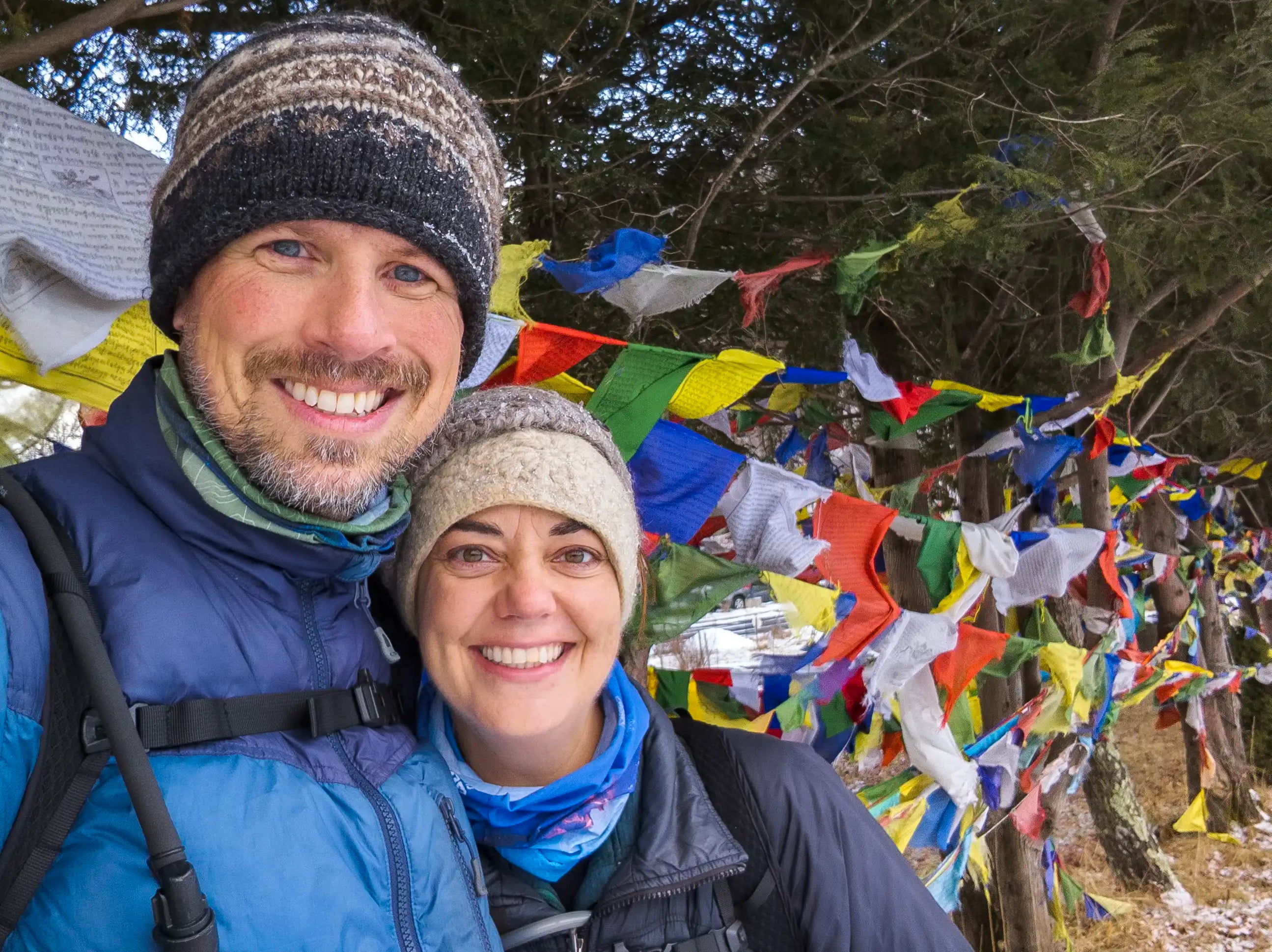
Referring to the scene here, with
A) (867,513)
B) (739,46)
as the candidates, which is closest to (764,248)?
(739,46)

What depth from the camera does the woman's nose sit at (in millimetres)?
1801

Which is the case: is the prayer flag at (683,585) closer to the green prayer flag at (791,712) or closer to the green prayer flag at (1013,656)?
the green prayer flag at (791,712)

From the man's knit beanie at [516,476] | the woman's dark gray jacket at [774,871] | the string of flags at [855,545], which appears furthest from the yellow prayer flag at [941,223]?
the woman's dark gray jacket at [774,871]

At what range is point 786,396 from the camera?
500 centimetres

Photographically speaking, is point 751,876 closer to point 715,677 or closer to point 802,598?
point 802,598

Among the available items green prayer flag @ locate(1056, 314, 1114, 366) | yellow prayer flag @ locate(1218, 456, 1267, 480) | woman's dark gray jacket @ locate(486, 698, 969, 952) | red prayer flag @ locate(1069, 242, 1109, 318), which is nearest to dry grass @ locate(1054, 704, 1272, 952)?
yellow prayer flag @ locate(1218, 456, 1267, 480)

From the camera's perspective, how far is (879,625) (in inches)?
141

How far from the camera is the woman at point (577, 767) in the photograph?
5.83 ft

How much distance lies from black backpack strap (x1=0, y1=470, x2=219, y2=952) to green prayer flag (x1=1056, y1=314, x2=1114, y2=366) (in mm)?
4589

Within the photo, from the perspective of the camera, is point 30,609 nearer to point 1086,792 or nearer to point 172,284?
point 172,284

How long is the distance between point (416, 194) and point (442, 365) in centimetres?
31

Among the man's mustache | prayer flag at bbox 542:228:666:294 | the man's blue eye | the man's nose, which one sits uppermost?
prayer flag at bbox 542:228:666:294

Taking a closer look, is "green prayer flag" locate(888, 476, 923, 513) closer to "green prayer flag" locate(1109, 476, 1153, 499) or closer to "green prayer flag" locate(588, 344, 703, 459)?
"green prayer flag" locate(588, 344, 703, 459)

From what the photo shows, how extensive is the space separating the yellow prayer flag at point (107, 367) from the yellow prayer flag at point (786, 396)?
3.27 m
